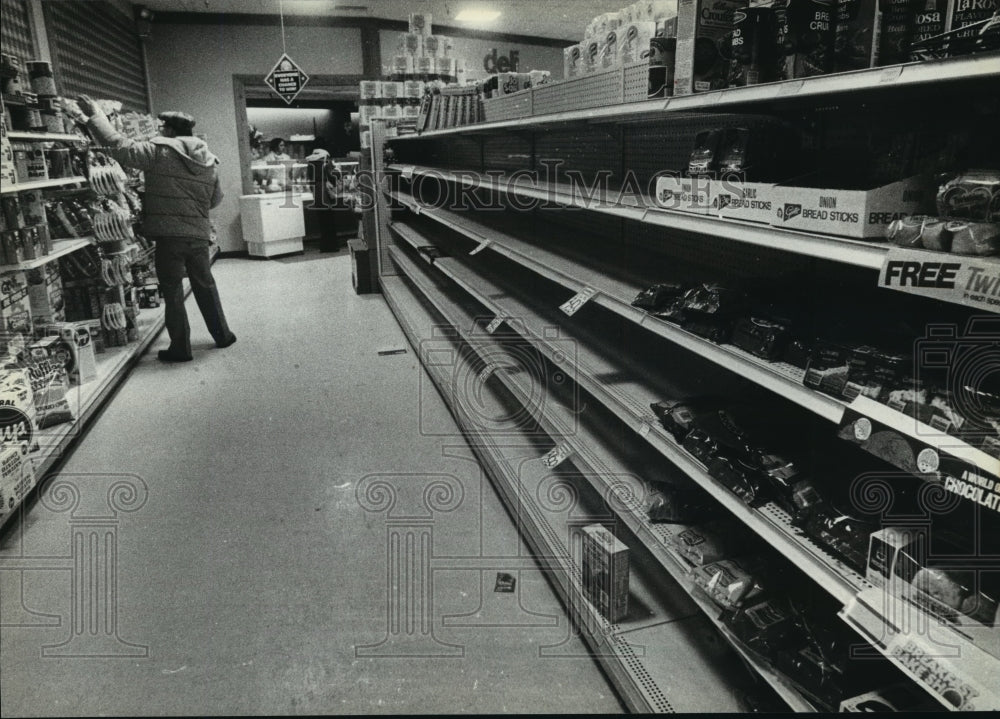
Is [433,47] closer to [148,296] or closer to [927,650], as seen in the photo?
[148,296]

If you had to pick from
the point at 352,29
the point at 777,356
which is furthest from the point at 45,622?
the point at 352,29

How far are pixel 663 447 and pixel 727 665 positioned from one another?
0.65 m

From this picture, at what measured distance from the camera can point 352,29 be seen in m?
10.4

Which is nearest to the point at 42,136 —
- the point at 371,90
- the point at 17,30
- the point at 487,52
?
the point at 17,30

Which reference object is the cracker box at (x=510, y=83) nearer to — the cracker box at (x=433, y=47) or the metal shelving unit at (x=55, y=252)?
the metal shelving unit at (x=55, y=252)

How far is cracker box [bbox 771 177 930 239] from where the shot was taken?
4.39 ft

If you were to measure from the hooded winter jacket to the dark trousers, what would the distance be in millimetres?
92

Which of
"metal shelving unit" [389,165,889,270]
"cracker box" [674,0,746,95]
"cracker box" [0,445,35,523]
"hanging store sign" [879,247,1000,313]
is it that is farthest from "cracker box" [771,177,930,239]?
"cracker box" [0,445,35,523]

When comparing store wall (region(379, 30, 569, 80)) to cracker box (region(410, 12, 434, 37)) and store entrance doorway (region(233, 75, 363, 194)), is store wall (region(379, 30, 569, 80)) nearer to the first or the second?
store entrance doorway (region(233, 75, 363, 194))

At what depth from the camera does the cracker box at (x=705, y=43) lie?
1771 mm

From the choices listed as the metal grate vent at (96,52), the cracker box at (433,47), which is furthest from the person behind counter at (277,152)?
the cracker box at (433,47)

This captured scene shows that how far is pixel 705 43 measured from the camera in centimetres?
177

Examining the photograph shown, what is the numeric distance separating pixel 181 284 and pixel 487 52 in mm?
8513

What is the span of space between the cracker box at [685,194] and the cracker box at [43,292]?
3.68m
